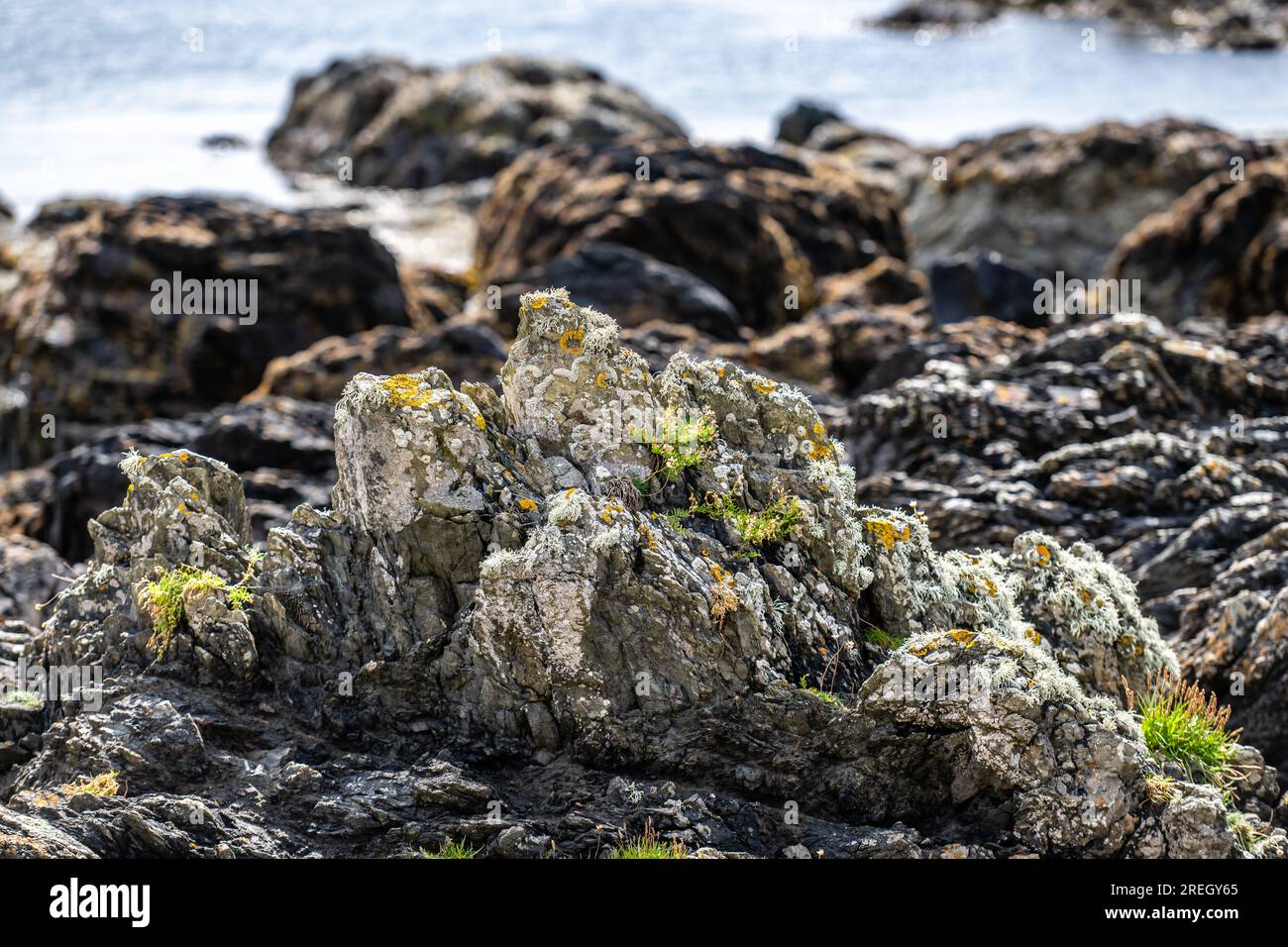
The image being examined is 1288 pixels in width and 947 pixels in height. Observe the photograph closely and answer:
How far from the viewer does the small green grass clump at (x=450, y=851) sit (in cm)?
1129

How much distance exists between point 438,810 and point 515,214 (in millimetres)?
37946

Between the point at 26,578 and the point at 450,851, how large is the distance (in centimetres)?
1199

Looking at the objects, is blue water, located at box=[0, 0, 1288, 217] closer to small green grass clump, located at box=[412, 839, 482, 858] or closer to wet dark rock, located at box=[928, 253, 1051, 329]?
wet dark rock, located at box=[928, 253, 1051, 329]

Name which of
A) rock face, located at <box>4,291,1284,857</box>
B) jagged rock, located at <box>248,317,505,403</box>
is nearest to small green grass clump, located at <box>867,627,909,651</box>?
rock face, located at <box>4,291,1284,857</box>

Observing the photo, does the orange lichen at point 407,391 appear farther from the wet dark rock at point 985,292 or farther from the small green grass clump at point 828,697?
the wet dark rock at point 985,292

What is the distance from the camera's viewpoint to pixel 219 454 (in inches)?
1018

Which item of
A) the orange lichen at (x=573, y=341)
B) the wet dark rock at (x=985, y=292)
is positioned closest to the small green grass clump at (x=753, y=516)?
the orange lichen at (x=573, y=341)

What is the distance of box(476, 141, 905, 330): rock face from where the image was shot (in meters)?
42.6

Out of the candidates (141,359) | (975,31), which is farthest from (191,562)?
(975,31)

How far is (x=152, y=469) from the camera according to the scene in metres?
14.9

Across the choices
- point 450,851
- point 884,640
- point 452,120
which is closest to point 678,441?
point 884,640

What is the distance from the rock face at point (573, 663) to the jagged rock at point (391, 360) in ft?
52.2
